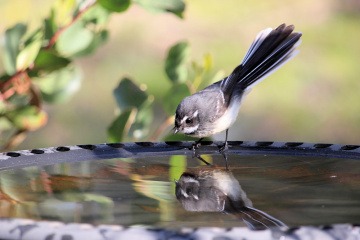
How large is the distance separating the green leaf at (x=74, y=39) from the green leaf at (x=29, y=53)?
6 centimetres

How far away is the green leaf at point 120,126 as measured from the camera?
213 centimetres

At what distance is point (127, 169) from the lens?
1.61m

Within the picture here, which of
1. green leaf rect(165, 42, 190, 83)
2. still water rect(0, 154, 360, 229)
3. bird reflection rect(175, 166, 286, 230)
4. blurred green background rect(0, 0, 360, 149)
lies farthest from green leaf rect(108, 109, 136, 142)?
blurred green background rect(0, 0, 360, 149)

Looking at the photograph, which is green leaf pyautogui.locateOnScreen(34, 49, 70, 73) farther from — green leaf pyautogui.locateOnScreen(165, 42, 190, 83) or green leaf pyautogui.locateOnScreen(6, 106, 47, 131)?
green leaf pyautogui.locateOnScreen(165, 42, 190, 83)

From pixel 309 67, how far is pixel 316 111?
37 centimetres

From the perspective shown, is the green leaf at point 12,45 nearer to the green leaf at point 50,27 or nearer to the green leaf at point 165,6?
the green leaf at point 50,27

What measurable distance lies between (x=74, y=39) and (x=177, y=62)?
301mm

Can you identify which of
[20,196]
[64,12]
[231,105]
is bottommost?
[20,196]

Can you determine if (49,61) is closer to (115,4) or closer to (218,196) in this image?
(115,4)

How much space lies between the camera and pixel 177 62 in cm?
236

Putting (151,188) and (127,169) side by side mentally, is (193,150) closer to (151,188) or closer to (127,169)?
(127,169)

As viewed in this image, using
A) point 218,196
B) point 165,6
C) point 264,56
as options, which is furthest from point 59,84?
point 218,196

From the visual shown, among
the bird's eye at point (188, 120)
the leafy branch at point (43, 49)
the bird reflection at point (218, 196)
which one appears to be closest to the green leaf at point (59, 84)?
the leafy branch at point (43, 49)

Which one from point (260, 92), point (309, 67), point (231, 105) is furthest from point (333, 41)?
point (231, 105)
